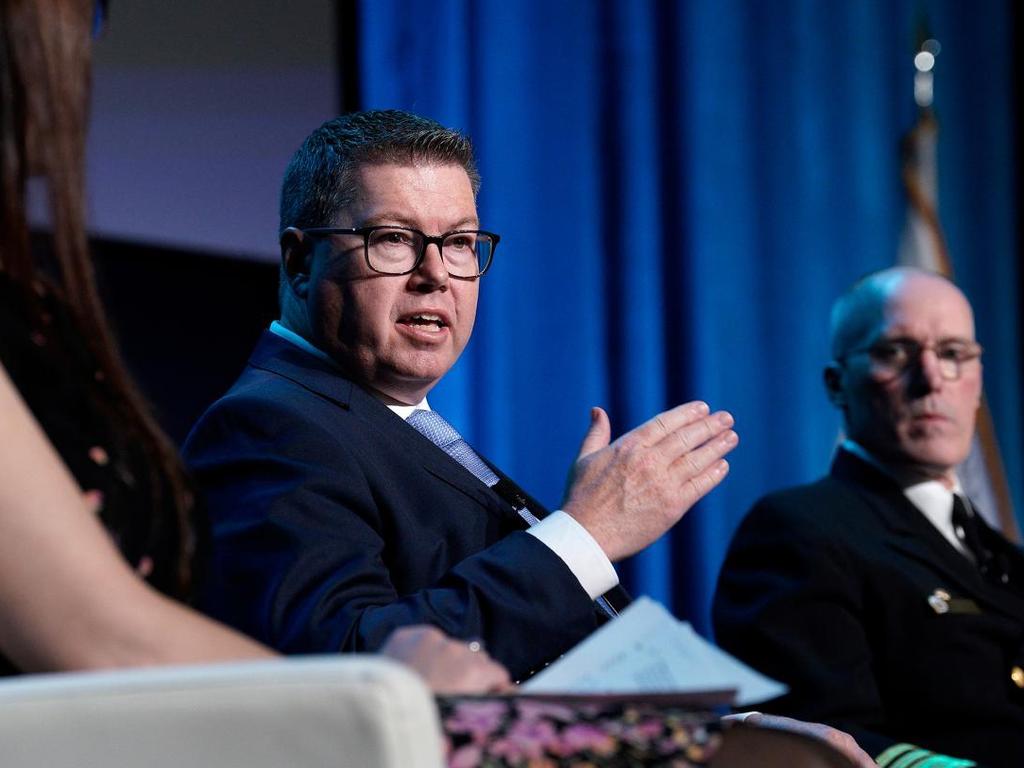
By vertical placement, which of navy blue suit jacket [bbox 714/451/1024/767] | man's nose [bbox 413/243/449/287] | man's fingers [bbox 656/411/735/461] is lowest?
navy blue suit jacket [bbox 714/451/1024/767]

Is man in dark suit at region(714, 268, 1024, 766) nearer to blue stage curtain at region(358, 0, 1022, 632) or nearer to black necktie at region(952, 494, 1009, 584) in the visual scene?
black necktie at region(952, 494, 1009, 584)

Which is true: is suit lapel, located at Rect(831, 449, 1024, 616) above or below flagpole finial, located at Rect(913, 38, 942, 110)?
below

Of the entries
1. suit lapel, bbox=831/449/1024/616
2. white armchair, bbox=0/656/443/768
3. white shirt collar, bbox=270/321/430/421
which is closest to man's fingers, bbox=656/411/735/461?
white shirt collar, bbox=270/321/430/421

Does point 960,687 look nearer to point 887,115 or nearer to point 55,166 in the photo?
point 55,166

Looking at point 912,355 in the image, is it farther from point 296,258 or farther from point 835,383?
point 296,258

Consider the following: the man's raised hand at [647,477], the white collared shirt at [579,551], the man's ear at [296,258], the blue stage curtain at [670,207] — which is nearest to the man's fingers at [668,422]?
the man's raised hand at [647,477]

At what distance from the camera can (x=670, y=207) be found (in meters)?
3.24

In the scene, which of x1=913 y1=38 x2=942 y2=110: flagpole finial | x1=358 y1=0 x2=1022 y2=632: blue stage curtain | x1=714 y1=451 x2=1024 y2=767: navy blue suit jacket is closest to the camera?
x1=714 y1=451 x2=1024 y2=767: navy blue suit jacket

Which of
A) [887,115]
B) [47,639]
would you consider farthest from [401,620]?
[887,115]

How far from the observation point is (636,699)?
88 centimetres

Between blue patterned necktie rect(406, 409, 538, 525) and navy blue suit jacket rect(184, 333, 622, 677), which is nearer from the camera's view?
navy blue suit jacket rect(184, 333, 622, 677)

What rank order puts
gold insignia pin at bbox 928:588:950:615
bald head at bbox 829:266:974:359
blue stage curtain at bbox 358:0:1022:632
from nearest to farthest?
gold insignia pin at bbox 928:588:950:615
bald head at bbox 829:266:974:359
blue stage curtain at bbox 358:0:1022:632

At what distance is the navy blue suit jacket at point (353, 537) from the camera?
4.60ft

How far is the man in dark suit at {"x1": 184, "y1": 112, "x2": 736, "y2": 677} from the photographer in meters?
1.42
